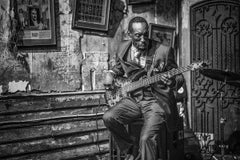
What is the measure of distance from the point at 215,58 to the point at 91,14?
2.51m

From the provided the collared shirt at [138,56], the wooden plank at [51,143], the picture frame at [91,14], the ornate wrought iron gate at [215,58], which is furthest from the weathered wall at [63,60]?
the ornate wrought iron gate at [215,58]

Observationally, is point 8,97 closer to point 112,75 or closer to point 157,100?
point 112,75

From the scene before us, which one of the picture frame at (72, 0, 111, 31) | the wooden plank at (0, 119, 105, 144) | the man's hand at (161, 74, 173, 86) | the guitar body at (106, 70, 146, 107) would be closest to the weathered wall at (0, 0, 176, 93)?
the picture frame at (72, 0, 111, 31)

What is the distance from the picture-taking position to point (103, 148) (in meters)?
5.83

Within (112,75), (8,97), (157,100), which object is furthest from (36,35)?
(157,100)

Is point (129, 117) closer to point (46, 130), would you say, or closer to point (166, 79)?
point (166, 79)

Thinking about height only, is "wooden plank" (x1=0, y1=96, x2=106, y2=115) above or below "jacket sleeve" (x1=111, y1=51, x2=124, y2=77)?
below

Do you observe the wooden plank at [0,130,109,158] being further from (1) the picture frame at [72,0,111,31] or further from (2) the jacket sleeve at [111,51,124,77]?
(1) the picture frame at [72,0,111,31]

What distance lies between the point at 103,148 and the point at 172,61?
2198 millimetres

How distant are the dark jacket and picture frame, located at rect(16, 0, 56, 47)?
125 centimetres

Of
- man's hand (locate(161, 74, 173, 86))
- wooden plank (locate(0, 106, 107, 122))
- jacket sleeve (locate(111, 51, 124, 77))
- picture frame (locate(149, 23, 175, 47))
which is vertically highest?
picture frame (locate(149, 23, 175, 47))

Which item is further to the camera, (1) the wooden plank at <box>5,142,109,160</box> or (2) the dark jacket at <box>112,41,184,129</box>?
(1) the wooden plank at <box>5,142,109,160</box>

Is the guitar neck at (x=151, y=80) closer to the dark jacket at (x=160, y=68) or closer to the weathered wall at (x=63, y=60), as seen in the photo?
the dark jacket at (x=160, y=68)

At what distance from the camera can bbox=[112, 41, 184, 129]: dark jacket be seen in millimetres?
4352
